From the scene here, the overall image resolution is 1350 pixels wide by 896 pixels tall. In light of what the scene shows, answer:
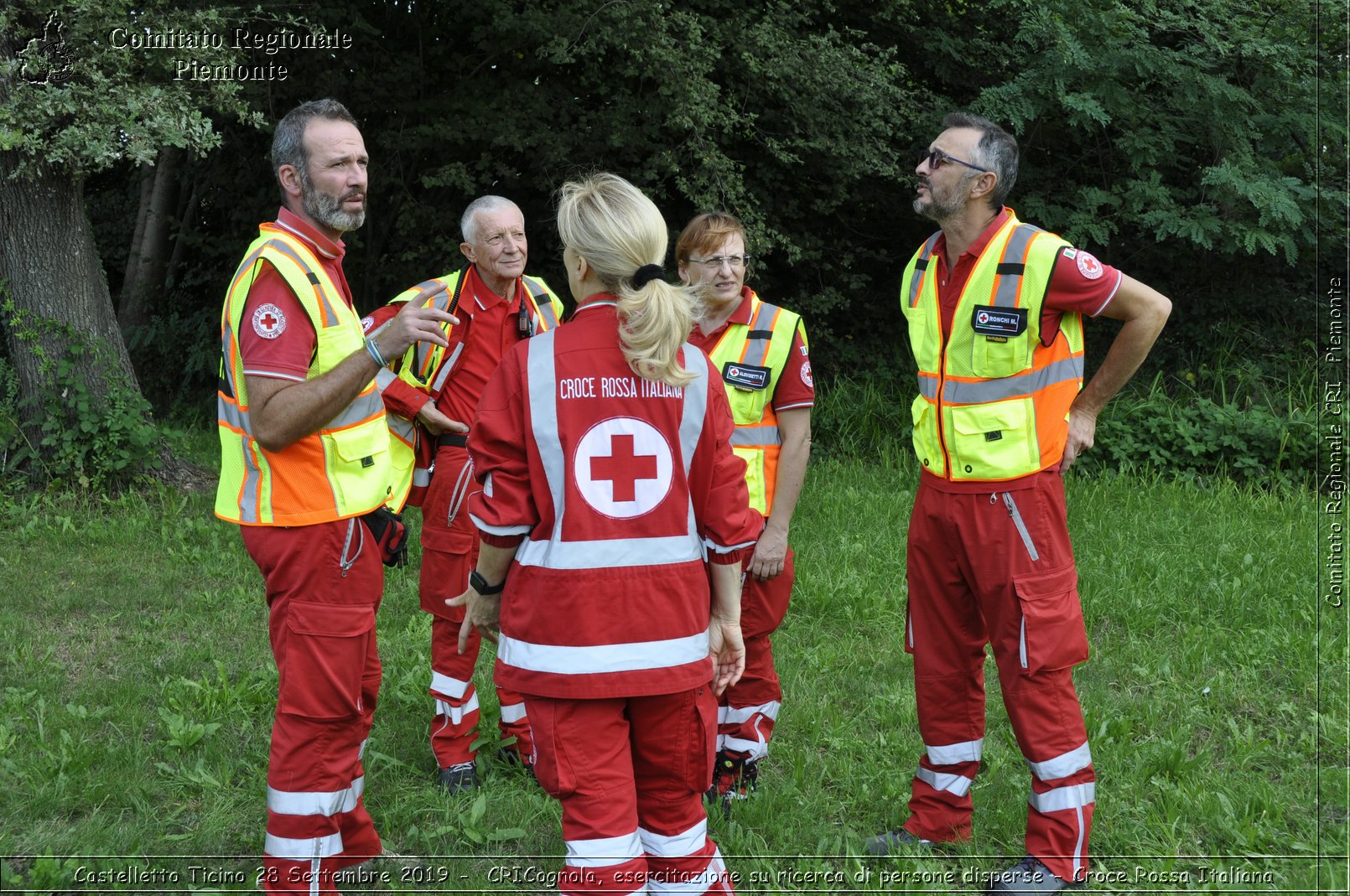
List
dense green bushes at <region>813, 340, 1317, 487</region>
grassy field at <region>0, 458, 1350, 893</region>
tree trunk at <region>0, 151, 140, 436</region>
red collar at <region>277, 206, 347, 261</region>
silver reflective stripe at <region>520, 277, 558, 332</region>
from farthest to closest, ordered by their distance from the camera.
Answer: dense green bushes at <region>813, 340, 1317, 487</region> → tree trunk at <region>0, 151, 140, 436</region> → silver reflective stripe at <region>520, 277, 558, 332</region> → grassy field at <region>0, 458, 1350, 893</region> → red collar at <region>277, 206, 347, 261</region>

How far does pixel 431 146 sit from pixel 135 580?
16.9ft

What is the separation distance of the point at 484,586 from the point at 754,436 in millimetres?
1601

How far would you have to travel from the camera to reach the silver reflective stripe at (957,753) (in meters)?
3.92

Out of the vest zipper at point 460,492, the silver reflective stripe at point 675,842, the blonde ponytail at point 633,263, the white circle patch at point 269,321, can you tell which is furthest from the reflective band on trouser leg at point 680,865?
the vest zipper at point 460,492

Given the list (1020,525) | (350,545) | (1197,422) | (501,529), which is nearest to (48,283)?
(350,545)

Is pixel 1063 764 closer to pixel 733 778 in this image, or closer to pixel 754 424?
pixel 733 778

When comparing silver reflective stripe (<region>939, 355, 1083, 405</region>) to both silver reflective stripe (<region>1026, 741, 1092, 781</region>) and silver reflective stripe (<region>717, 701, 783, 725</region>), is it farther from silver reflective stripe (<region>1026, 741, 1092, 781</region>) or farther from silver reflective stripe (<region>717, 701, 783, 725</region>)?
silver reflective stripe (<region>717, 701, 783, 725</region>)

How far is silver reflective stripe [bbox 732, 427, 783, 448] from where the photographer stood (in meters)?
4.23

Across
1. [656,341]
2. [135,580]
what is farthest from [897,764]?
[135,580]

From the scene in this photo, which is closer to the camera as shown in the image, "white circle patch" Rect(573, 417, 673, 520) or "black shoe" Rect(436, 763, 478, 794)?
"white circle patch" Rect(573, 417, 673, 520)

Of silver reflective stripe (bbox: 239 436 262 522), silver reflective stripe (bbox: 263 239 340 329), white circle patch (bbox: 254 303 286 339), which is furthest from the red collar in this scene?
silver reflective stripe (bbox: 239 436 262 522)

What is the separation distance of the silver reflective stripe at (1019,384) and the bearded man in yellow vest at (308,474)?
1.73 meters

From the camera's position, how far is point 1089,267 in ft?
11.6

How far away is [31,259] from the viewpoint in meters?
8.49
